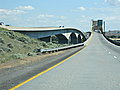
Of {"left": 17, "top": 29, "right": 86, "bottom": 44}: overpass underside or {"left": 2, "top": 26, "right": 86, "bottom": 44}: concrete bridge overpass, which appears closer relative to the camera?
{"left": 2, "top": 26, "right": 86, "bottom": 44}: concrete bridge overpass

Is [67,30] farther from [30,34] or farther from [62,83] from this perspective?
[62,83]

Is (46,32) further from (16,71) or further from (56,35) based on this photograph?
(16,71)

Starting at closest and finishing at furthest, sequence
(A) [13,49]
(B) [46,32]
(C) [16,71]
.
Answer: (C) [16,71]
(A) [13,49]
(B) [46,32]

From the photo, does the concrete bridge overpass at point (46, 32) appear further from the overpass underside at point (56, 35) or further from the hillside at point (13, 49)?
the hillside at point (13, 49)

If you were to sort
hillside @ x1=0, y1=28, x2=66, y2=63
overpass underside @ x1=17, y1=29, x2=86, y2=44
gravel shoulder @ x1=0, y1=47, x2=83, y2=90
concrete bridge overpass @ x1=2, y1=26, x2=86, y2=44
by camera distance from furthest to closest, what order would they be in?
overpass underside @ x1=17, y1=29, x2=86, y2=44, concrete bridge overpass @ x1=2, y1=26, x2=86, y2=44, hillside @ x1=0, y1=28, x2=66, y2=63, gravel shoulder @ x1=0, y1=47, x2=83, y2=90

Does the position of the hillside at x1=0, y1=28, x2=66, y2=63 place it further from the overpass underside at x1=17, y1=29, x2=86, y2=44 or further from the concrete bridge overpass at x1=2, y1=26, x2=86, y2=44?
the overpass underside at x1=17, y1=29, x2=86, y2=44

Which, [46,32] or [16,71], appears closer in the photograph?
[16,71]

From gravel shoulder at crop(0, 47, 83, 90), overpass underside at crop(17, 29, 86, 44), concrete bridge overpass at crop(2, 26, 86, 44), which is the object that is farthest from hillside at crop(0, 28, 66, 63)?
overpass underside at crop(17, 29, 86, 44)

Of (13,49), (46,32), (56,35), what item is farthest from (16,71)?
(56,35)

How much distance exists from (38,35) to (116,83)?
171ft

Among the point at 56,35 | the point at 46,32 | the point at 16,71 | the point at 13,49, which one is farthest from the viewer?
the point at 56,35

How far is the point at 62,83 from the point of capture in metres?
8.56

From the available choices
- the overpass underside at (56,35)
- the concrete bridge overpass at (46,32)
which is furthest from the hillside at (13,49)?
the overpass underside at (56,35)

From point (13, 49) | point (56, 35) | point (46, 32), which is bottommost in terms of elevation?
point (56, 35)
